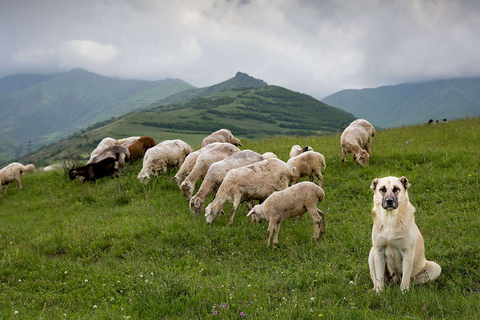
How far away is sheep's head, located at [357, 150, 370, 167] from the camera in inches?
538

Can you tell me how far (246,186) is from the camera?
1002 cm

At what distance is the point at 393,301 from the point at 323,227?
356cm

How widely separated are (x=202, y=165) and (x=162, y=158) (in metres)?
3.81

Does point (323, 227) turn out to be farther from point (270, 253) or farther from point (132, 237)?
point (132, 237)

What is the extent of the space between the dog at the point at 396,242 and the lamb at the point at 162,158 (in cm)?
1156

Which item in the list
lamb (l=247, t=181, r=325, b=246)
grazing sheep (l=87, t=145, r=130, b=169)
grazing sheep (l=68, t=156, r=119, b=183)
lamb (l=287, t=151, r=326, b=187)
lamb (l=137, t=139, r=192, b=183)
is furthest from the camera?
grazing sheep (l=87, t=145, r=130, b=169)

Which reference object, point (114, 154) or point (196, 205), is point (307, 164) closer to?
point (196, 205)

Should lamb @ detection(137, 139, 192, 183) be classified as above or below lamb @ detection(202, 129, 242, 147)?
below

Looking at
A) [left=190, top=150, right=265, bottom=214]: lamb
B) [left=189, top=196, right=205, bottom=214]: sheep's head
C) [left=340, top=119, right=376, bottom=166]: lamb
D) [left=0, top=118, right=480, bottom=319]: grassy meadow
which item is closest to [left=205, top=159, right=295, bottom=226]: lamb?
[left=0, top=118, right=480, bottom=319]: grassy meadow

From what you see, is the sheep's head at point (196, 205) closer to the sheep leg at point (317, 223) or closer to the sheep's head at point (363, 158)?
the sheep leg at point (317, 223)

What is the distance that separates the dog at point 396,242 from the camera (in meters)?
5.40

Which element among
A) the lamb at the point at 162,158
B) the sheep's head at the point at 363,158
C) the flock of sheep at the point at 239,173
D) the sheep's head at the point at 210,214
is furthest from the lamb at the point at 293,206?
the lamb at the point at 162,158

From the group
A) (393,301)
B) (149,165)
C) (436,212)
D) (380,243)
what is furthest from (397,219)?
(149,165)

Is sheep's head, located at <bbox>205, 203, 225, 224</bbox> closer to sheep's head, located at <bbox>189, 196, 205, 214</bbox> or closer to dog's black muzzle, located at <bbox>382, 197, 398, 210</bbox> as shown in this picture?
sheep's head, located at <bbox>189, 196, 205, 214</bbox>
